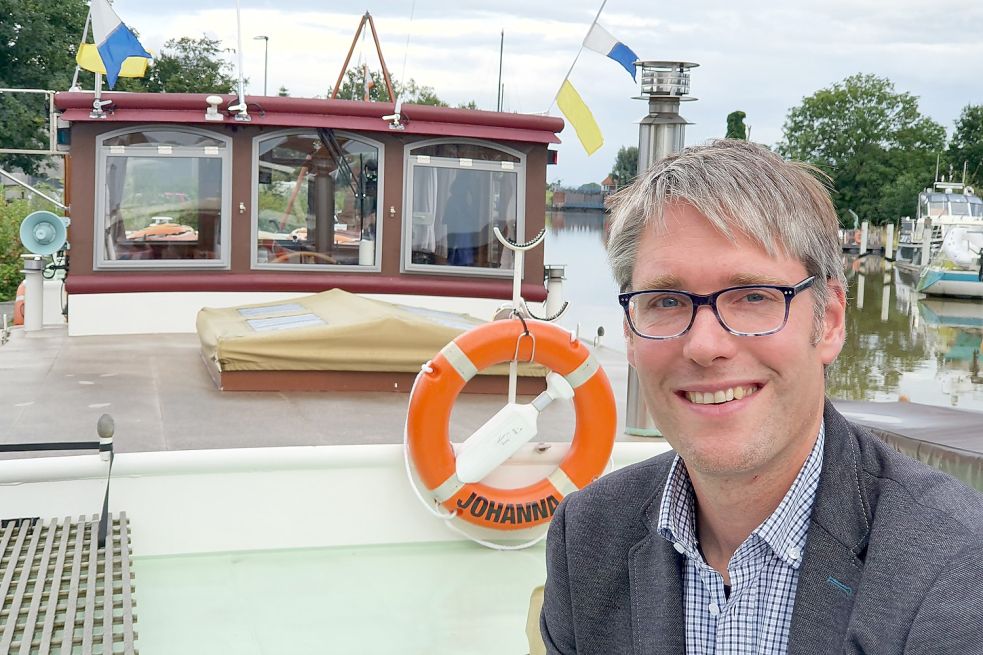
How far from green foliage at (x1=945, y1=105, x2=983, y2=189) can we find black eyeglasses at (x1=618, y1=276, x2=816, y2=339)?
195ft

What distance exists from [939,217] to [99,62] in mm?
36525

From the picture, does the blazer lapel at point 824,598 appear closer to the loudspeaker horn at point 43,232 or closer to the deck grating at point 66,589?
the deck grating at point 66,589

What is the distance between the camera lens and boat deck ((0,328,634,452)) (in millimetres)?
5434

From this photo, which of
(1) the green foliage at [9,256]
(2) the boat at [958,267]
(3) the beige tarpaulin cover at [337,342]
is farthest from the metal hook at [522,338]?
(2) the boat at [958,267]

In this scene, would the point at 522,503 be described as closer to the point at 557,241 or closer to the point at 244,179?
the point at 244,179

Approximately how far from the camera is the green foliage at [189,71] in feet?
115

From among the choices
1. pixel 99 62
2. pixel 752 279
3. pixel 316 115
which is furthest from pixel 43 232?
pixel 752 279

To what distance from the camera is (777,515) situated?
4.81 feet

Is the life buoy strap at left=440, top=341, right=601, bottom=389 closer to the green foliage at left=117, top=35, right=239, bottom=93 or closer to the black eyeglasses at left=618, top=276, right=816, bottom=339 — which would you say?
the black eyeglasses at left=618, top=276, right=816, bottom=339

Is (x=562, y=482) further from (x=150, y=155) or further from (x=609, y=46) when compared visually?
(x=150, y=155)

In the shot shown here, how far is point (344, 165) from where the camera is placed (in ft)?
26.9

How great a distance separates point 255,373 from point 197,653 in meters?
2.14

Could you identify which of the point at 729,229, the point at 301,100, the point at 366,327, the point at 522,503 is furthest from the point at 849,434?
the point at 301,100

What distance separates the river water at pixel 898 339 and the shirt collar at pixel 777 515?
8399mm
